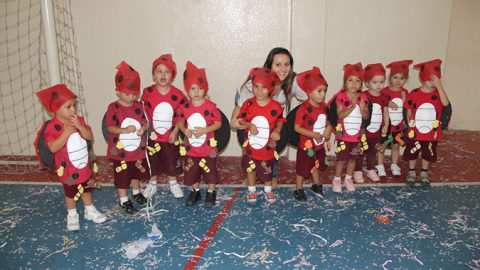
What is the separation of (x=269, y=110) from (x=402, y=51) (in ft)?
7.44

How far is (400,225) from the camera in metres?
2.90

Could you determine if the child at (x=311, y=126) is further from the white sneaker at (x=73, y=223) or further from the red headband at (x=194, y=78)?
the white sneaker at (x=73, y=223)

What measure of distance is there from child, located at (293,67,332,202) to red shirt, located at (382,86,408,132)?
920mm

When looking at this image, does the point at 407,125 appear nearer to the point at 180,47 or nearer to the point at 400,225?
the point at 400,225

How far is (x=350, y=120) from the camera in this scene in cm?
338

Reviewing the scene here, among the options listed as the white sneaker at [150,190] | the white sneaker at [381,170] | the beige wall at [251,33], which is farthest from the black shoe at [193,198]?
the white sneaker at [381,170]

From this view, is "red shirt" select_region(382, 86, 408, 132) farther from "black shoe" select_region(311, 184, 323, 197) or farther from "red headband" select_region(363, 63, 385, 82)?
"black shoe" select_region(311, 184, 323, 197)

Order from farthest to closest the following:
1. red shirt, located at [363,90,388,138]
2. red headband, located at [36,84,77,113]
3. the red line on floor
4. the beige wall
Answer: the beige wall
red shirt, located at [363,90,388,138]
red headband, located at [36,84,77,113]
the red line on floor

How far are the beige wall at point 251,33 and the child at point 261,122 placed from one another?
4.42 ft

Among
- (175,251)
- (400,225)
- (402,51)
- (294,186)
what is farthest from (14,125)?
(402,51)

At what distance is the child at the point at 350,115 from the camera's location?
10.9 feet

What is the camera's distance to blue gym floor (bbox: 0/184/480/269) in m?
2.46

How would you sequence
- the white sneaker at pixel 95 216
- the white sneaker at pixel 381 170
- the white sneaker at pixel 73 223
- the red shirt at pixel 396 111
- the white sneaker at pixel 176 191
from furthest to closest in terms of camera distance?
the white sneaker at pixel 381 170 < the red shirt at pixel 396 111 < the white sneaker at pixel 176 191 < the white sneaker at pixel 95 216 < the white sneaker at pixel 73 223

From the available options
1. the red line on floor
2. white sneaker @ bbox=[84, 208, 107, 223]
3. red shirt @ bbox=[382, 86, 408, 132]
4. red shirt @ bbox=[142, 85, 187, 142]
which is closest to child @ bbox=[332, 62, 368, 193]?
red shirt @ bbox=[382, 86, 408, 132]
